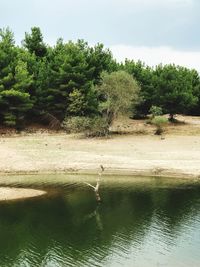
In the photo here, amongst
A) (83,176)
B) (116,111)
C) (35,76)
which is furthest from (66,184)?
(35,76)

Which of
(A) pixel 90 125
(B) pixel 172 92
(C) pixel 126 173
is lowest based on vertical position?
(C) pixel 126 173

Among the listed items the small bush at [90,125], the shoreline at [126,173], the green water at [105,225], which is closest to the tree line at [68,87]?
the small bush at [90,125]

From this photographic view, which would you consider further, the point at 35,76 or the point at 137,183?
the point at 35,76

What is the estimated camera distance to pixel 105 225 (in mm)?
30375

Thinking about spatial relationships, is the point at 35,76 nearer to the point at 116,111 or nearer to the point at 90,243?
the point at 116,111

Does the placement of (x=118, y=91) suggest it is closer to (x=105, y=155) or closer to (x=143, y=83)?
(x=105, y=155)

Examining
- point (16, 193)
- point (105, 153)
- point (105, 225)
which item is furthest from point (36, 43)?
point (105, 225)

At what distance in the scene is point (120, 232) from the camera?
2853cm

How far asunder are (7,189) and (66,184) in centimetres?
529

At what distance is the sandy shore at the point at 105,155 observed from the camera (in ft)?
154

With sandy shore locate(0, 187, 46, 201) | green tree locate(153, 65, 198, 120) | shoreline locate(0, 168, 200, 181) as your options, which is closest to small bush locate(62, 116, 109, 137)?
shoreline locate(0, 168, 200, 181)

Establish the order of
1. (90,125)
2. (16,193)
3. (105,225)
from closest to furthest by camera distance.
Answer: (105,225) → (16,193) → (90,125)

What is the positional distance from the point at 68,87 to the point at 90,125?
9261 millimetres

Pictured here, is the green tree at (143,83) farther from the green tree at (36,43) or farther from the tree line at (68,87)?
the green tree at (36,43)
